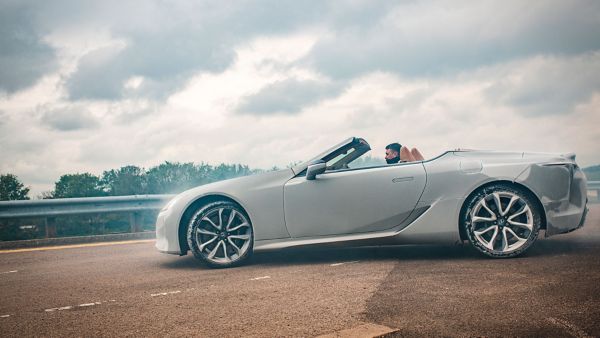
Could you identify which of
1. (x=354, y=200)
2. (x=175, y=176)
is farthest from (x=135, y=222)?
(x=175, y=176)

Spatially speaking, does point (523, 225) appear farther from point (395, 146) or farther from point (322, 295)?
point (322, 295)

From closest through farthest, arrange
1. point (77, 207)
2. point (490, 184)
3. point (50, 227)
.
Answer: point (490, 184) < point (50, 227) < point (77, 207)

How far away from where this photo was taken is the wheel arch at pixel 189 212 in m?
5.66

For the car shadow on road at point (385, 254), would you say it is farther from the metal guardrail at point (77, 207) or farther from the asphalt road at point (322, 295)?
the metal guardrail at point (77, 207)

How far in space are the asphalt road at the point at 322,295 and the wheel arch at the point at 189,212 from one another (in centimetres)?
28

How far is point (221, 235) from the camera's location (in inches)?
221

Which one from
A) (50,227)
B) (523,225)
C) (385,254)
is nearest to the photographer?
(523,225)

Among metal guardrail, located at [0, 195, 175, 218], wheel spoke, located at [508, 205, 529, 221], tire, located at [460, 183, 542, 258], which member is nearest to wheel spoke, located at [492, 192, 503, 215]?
tire, located at [460, 183, 542, 258]

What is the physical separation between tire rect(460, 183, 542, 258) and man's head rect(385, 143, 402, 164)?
54.0 inches

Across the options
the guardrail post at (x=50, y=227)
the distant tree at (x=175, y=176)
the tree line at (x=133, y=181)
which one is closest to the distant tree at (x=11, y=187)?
the tree line at (x=133, y=181)

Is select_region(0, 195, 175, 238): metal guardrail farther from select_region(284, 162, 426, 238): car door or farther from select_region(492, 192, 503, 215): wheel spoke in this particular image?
select_region(492, 192, 503, 215): wheel spoke

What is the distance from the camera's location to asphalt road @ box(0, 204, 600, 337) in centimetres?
317

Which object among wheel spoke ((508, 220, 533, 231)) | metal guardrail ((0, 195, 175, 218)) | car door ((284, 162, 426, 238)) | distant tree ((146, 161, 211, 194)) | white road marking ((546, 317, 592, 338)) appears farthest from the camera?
distant tree ((146, 161, 211, 194))

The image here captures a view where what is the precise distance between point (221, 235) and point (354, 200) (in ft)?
4.89
